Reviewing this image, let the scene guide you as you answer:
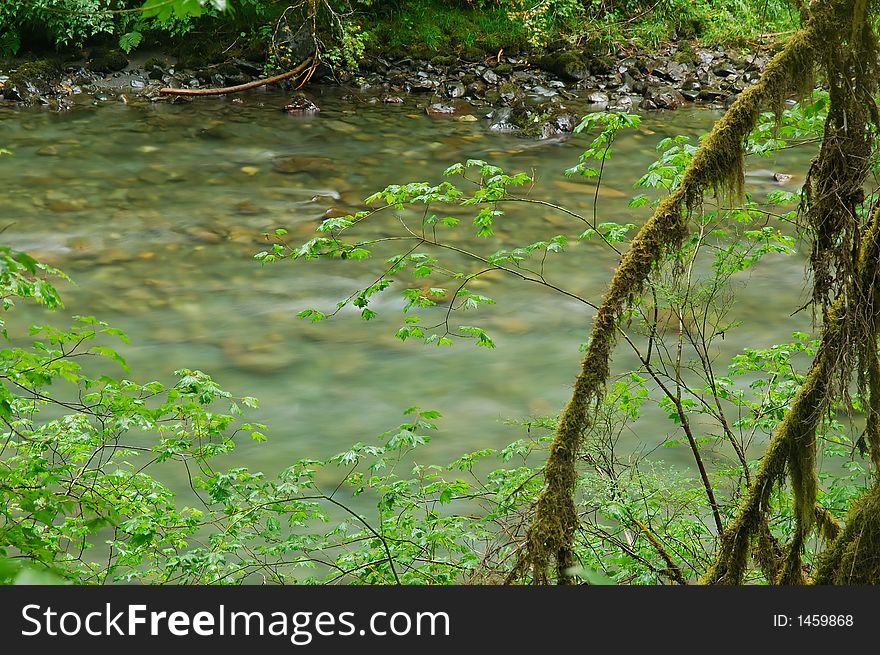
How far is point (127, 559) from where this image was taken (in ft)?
12.0

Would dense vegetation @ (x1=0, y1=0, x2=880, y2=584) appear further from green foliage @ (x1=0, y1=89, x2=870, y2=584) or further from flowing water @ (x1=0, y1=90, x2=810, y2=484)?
flowing water @ (x1=0, y1=90, x2=810, y2=484)

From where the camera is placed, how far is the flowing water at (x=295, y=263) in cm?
671

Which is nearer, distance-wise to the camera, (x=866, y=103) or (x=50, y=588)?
(x=50, y=588)

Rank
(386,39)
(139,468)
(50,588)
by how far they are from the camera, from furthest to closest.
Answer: (386,39) < (139,468) < (50,588)

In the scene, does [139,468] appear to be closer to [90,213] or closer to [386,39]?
[90,213]

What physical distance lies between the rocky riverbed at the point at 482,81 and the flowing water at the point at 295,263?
0.51 m

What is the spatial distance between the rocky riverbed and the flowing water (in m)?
0.51

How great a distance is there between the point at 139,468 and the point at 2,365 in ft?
6.32

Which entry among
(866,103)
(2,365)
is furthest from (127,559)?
(866,103)

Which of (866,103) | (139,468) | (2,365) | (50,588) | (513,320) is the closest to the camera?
(50,588)

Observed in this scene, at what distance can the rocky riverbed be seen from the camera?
13.2 m

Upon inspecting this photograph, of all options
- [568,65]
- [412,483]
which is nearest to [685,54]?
[568,65]

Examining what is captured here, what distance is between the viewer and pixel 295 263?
8922mm

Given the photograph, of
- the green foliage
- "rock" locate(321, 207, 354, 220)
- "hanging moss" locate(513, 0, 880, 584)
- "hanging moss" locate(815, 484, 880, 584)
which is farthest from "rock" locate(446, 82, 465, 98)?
"hanging moss" locate(815, 484, 880, 584)
